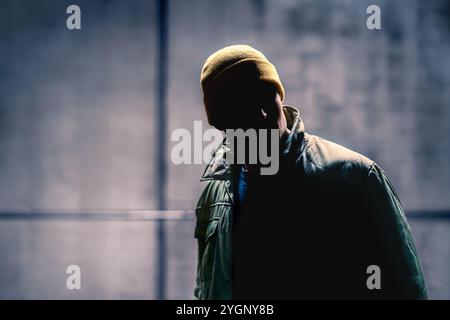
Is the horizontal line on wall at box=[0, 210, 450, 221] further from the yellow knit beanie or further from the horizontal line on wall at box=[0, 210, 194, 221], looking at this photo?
the yellow knit beanie

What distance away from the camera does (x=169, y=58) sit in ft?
10.4

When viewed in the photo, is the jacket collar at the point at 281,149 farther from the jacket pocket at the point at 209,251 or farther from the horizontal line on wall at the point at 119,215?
the horizontal line on wall at the point at 119,215

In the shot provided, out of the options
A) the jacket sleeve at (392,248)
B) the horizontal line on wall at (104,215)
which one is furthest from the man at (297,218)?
the horizontal line on wall at (104,215)

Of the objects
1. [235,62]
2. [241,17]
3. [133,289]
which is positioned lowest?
[133,289]

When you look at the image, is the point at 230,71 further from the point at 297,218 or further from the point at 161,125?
the point at 161,125

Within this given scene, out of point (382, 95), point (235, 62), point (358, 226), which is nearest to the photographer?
point (358, 226)

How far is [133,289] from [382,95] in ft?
6.97

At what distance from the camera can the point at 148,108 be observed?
3.18 meters

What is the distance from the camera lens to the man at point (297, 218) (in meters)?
1.66

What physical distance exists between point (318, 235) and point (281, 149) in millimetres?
355

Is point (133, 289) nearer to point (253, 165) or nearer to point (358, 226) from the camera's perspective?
point (253, 165)

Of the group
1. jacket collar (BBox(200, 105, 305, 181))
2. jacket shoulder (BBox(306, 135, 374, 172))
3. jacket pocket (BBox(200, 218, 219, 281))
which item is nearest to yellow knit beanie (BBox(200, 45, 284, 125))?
jacket collar (BBox(200, 105, 305, 181))

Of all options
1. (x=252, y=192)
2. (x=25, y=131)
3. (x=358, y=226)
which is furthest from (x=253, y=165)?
(x=25, y=131)

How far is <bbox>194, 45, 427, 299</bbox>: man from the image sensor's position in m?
1.66
